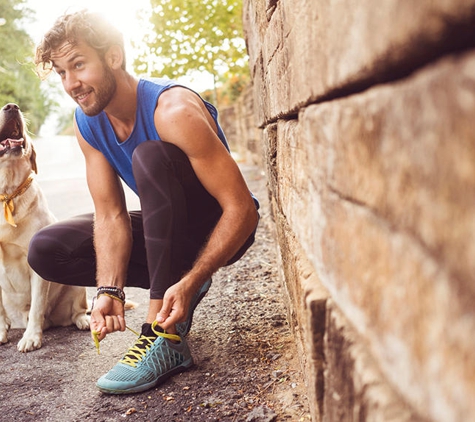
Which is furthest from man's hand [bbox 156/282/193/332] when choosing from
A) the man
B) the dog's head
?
the dog's head

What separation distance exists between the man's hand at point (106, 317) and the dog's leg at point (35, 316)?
0.82m

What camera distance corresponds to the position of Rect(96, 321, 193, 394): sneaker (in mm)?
2123

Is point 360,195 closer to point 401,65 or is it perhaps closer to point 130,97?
point 401,65

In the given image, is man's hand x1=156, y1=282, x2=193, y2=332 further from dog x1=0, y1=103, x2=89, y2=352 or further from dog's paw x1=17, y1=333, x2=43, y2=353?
dog x1=0, y1=103, x2=89, y2=352

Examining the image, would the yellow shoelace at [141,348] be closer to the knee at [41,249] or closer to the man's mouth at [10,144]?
the knee at [41,249]

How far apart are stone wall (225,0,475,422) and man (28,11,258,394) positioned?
3.31 feet

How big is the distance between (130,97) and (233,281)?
148cm

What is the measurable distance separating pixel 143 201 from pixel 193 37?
376 inches

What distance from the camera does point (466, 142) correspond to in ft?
1.67

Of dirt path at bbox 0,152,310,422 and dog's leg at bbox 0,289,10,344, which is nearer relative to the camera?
dirt path at bbox 0,152,310,422

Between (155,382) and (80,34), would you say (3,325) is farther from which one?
(80,34)

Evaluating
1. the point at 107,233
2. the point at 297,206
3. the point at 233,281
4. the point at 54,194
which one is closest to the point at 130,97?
the point at 107,233

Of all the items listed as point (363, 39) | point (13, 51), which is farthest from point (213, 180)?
point (13, 51)

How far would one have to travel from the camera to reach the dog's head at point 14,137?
3.24 meters
